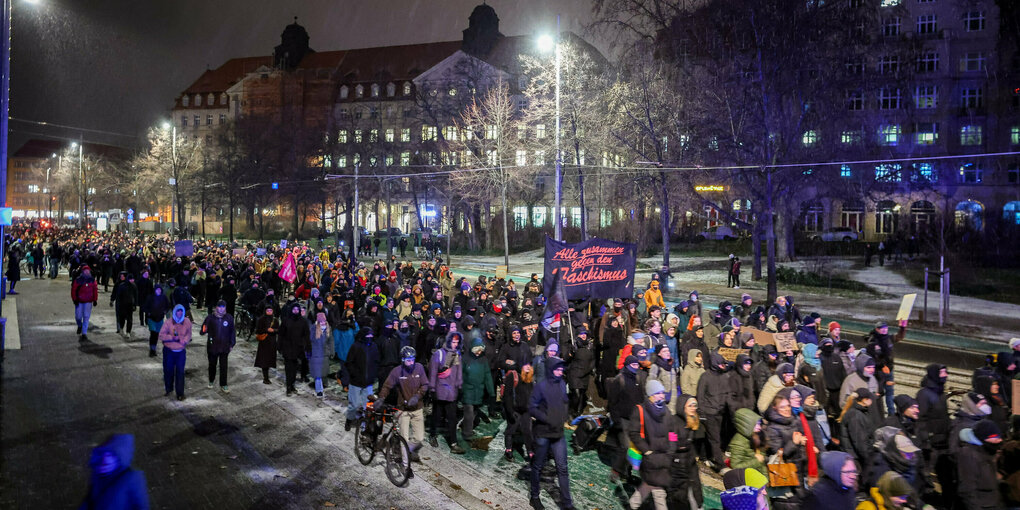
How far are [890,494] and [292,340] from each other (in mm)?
9599

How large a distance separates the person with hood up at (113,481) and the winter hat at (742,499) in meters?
4.08

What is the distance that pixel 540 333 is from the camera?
12.9 metres

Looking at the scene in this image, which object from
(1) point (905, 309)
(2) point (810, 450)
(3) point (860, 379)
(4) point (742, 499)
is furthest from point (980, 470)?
(1) point (905, 309)

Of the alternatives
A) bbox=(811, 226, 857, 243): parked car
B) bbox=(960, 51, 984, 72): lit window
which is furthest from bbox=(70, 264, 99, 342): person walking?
bbox=(960, 51, 984, 72): lit window

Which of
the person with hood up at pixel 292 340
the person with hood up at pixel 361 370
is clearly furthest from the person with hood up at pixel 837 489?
the person with hood up at pixel 292 340

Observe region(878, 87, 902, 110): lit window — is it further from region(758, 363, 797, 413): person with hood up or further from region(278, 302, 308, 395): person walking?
region(758, 363, 797, 413): person with hood up

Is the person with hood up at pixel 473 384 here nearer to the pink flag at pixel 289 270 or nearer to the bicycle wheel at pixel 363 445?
the bicycle wheel at pixel 363 445

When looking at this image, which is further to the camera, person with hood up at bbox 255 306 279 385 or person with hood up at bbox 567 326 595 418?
person with hood up at bbox 255 306 279 385

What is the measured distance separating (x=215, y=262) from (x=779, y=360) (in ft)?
68.5

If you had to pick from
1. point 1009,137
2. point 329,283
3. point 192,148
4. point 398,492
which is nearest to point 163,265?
point 329,283

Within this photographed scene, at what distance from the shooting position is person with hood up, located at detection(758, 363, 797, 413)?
7898 mm

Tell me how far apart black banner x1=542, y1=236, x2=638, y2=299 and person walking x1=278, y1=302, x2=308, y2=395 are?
4.21m

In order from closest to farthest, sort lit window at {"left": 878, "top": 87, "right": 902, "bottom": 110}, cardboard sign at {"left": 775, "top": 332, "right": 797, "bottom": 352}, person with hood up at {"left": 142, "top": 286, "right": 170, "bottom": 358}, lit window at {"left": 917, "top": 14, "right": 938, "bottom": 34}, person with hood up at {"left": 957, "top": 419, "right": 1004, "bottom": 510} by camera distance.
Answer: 1. person with hood up at {"left": 957, "top": 419, "right": 1004, "bottom": 510}
2. cardboard sign at {"left": 775, "top": 332, "right": 797, "bottom": 352}
3. person with hood up at {"left": 142, "top": 286, "right": 170, "bottom": 358}
4. lit window at {"left": 878, "top": 87, "right": 902, "bottom": 110}
5. lit window at {"left": 917, "top": 14, "right": 938, "bottom": 34}

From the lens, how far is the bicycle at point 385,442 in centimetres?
841
